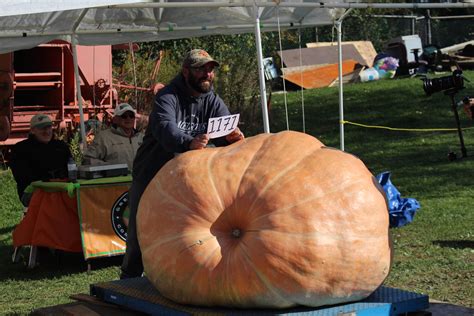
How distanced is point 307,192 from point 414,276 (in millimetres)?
3078

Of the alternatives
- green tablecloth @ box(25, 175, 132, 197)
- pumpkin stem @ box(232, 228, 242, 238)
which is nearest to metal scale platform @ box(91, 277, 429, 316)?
pumpkin stem @ box(232, 228, 242, 238)

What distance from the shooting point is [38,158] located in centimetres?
934

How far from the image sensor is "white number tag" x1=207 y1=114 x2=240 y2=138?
17.4 ft

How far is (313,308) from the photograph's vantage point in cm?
430

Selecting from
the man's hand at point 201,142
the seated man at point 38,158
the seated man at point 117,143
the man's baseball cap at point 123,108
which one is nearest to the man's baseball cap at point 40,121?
the seated man at point 38,158

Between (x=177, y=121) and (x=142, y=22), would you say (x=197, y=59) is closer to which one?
(x=177, y=121)

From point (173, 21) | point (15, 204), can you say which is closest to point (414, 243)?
point (173, 21)

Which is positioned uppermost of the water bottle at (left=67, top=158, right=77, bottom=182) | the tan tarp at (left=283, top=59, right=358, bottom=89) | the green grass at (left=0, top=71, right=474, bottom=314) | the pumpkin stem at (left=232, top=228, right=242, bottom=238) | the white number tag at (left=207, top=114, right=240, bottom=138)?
the white number tag at (left=207, top=114, right=240, bottom=138)

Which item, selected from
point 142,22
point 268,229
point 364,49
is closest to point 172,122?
point 268,229

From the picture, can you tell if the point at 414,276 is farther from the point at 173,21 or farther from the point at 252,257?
the point at 173,21

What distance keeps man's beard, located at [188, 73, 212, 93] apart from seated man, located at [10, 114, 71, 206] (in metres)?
Result: 3.94

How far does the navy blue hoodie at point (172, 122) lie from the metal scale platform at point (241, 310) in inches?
37.1

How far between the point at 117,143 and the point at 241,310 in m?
5.10

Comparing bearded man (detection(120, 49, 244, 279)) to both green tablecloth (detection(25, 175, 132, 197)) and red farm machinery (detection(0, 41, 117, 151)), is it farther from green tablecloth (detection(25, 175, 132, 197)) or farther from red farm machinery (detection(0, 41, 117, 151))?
red farm machinery (detection(0, 41, 117, 151))
